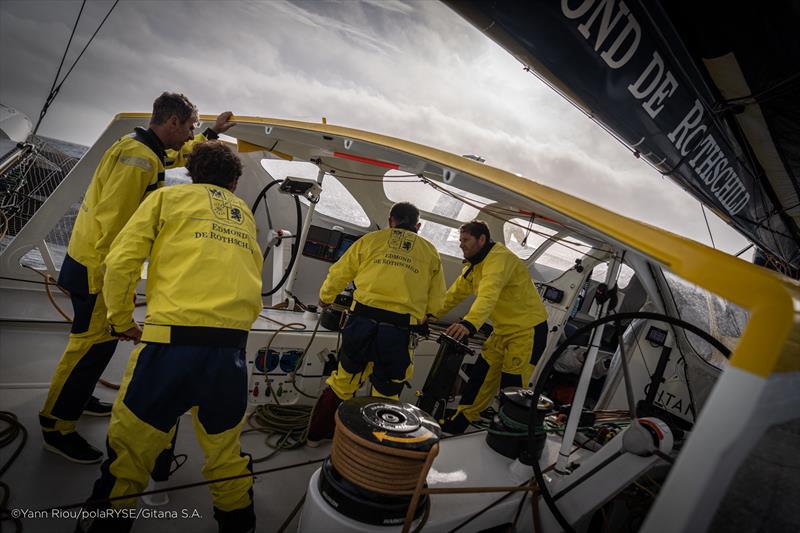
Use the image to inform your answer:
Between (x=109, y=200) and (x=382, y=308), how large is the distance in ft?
5.33

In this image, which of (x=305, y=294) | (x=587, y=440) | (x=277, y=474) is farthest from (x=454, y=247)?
(x=277, y=474)

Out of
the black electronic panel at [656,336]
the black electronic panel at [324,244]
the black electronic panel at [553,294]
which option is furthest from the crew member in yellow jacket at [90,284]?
the black electronic panel at [553,294]

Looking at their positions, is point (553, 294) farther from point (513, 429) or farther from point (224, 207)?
point (224, 207)

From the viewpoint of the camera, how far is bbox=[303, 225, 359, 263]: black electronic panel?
4.96m

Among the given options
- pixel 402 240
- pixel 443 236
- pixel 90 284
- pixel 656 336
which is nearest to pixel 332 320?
pixel 402 240

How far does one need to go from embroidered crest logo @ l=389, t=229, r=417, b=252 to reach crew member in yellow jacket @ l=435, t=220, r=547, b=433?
62 centimetres

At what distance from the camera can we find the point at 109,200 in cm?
193

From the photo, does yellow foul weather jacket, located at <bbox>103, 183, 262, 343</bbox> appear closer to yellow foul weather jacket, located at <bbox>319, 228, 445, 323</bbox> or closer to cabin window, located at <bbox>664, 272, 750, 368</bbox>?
yellow foul weather jacket, located at <bbox>319, 228, 445, 323</bbox>

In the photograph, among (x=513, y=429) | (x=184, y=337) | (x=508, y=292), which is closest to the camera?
(x=184, y=337)

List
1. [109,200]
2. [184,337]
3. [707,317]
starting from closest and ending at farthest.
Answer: [184,337] → [109,200] → [707,317]

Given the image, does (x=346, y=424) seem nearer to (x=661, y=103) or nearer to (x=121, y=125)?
(x=661, y=103)

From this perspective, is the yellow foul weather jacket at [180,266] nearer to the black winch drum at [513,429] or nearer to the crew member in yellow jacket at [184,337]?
the crew member in yellow jacket at [184,337]

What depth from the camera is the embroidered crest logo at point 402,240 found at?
2.62m

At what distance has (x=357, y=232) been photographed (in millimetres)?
5234
